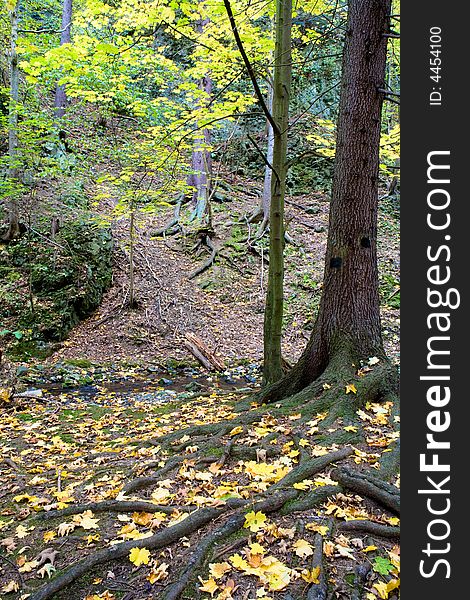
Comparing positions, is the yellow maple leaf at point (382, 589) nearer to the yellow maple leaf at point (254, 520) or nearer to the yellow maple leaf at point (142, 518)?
the yellow maple leaf at point (254, 520)

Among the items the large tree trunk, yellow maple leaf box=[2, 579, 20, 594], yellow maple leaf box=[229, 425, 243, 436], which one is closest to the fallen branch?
the large tree trunk

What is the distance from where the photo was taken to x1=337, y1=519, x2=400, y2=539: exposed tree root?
8.45 ft

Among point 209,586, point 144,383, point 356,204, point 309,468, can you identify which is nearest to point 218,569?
point 209,586

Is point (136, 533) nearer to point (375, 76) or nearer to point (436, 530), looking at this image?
point (436, 530)

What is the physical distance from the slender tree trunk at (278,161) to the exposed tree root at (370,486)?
9.34 ft

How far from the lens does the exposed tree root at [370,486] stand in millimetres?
2809

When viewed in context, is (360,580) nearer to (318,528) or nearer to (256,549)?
(318,528)

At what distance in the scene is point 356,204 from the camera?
15.2 ft

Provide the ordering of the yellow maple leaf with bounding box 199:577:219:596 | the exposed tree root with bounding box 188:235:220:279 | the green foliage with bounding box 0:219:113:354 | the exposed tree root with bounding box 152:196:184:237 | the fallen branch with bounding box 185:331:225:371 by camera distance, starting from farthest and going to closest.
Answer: the exposed tree root with bounding box 152:196:184:237 < the exposed tree root with bounding box 188:235:220:279 < the green foliage with bounding box 0:219:113:354 < the fallen branch with bounding box 185:331:225:371 < the yellow maple leaf with bounding box 199:577:219:596

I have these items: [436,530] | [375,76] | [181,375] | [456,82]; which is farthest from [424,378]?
[181,375]

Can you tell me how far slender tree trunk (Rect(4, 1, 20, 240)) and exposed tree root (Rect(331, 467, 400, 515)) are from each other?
9.64m

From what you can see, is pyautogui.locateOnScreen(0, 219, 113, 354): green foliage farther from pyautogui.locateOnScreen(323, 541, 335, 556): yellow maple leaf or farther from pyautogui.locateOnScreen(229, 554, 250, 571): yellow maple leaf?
pyautogui.locateOnScreen(323, 541, 335, 556): yellow maple leaf

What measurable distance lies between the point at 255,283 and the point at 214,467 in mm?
10214

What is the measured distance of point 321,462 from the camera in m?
3.27
